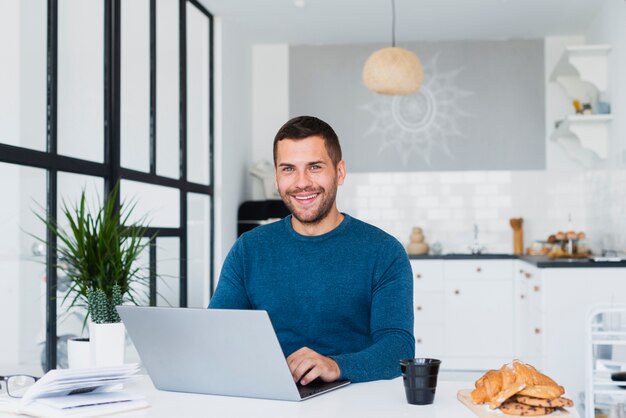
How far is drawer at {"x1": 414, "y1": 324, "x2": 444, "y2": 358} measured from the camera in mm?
5988

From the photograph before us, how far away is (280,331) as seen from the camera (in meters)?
2.08

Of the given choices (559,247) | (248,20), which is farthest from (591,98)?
(248,20)

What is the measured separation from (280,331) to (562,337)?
2574 mm

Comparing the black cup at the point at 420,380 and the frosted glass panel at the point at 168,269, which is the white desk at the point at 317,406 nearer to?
the black cup at the point at 420,380

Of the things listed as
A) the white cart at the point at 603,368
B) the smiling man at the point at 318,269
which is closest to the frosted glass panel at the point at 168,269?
the white cart at the point at 603,368

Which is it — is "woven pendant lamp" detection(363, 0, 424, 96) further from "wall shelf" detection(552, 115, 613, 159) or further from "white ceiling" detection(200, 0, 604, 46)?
"wall shelf" detection(552, 115, 613, 159)

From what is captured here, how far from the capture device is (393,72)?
5.17m

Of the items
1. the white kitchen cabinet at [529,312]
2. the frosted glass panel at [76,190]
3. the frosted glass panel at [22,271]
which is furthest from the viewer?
the white kitchen cabinet at [529,312]

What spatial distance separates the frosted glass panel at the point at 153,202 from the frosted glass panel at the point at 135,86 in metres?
0.12

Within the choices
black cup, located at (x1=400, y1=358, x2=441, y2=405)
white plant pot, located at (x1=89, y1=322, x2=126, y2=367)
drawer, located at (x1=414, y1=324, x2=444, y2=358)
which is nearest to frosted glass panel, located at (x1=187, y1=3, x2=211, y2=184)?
drawer, located at (x1=414, y1=324, x2=444, y2=358)

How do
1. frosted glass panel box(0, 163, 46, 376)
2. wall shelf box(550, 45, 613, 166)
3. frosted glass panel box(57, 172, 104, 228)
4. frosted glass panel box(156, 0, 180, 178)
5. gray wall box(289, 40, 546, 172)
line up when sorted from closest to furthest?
frosted glass panel box(0, 163, 46, 376) → frosted glass panel box(57, 172, 104, 228) → frosted glass panel box(156, 0, 180, 178) → wall shelf box(550, 45, 613, 166) → gray wall box(289, 40, 546, 172)

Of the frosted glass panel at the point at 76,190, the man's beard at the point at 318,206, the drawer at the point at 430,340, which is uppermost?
the frosted glass panel at the point at 76,190

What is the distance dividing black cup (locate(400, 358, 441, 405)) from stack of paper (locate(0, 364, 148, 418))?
487 millimetres

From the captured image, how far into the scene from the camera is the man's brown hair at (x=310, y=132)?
2.00 m
